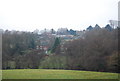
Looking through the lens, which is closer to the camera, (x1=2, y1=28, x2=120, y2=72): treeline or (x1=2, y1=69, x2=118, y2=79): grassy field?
(x1=2, y1=69, x2=118, y2=79): grassy field

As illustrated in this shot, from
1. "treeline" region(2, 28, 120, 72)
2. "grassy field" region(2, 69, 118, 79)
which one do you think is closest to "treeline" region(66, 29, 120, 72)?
"treeline" region(2, 28, 120, 72)

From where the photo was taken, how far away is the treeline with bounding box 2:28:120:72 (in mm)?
17219

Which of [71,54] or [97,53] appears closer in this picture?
[97,53]

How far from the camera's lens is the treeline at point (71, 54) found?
17219 mm

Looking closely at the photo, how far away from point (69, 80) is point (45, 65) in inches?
539

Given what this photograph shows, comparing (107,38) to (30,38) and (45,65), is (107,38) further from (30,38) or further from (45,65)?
(30,38)

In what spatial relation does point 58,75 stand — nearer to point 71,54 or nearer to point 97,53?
point 97,53

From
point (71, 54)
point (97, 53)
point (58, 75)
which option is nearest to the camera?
point (58, 75)

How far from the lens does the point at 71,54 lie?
2123cm

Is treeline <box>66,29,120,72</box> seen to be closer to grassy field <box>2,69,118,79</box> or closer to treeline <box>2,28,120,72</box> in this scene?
treeline <box>2,28,120,72</box>

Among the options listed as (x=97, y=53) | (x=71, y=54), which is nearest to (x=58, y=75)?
(x=97, y=53)

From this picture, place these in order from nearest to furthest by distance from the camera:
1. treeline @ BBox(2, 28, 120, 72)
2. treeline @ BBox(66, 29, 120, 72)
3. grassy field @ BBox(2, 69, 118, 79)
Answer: grassy field @ BBox(2, 69, 118, 79)
treeline @ BBox(66, 29, 120, 72)
treeline @ BBox(2, 28, 120, 72)

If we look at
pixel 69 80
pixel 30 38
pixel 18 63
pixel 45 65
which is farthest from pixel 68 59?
pixel 69 80

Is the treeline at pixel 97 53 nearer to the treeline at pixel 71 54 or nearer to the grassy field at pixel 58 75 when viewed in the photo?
the treeline at pixel 71 54
